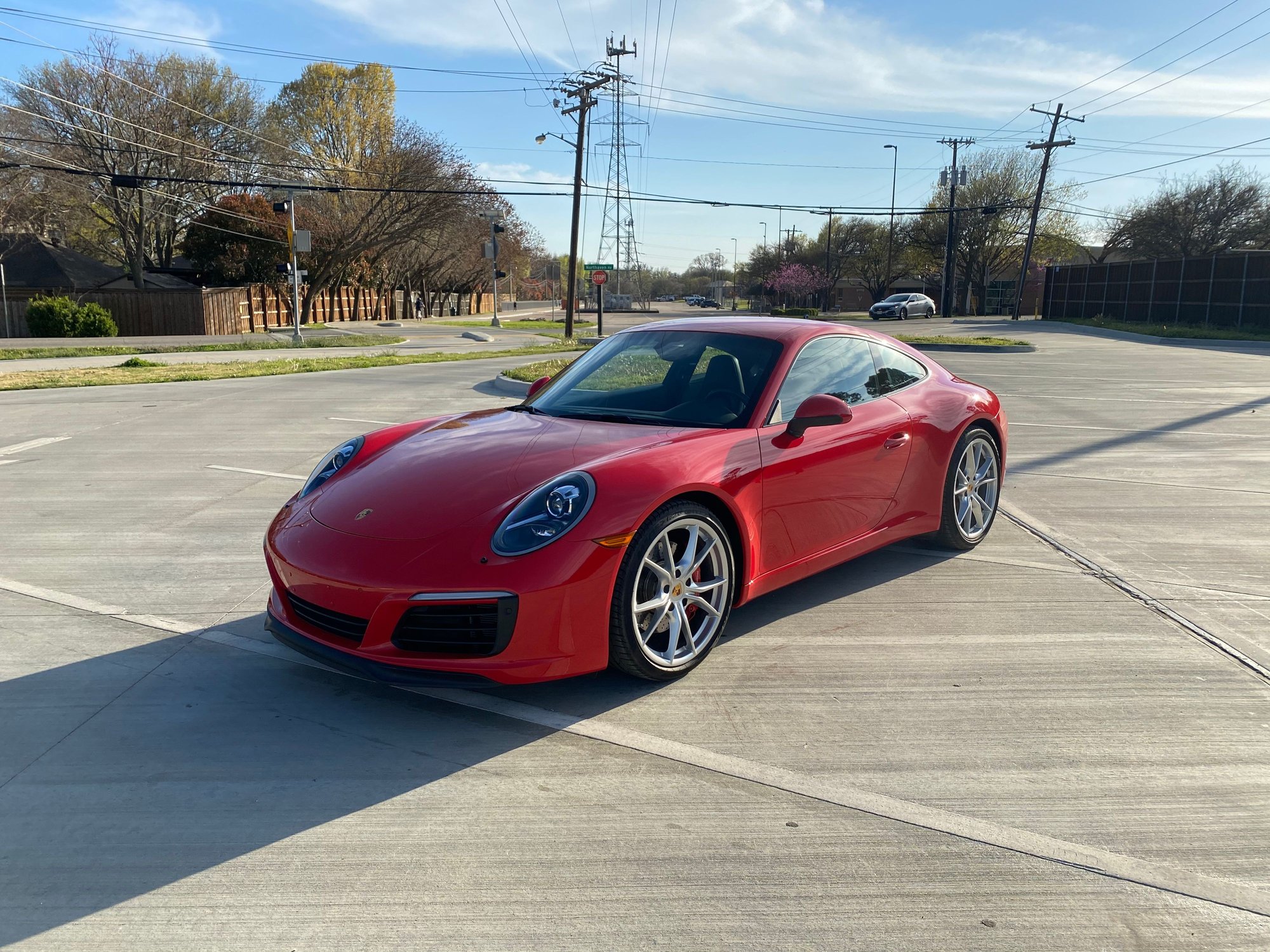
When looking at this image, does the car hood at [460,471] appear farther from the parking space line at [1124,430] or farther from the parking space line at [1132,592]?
the parking space line at [1124,430]

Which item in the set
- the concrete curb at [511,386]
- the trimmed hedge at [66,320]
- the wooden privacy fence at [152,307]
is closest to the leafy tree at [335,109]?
the wooden privacy fence at [152,307]

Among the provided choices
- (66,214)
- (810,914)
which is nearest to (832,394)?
(810,914)

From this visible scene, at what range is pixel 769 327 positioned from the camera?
4.94 metres

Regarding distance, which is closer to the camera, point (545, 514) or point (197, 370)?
point (545, 514)

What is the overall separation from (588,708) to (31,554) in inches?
164

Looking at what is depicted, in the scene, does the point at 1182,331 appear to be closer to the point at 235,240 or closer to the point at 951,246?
the point at 951,246

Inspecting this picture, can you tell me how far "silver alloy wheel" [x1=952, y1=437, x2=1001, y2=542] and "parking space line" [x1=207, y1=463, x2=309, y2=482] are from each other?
210 inches

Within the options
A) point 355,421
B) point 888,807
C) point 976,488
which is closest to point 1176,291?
point 355,421

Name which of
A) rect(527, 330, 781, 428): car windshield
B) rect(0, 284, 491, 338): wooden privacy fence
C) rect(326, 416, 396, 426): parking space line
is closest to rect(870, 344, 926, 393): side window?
rect(527, 330, 781, 428): car windshield

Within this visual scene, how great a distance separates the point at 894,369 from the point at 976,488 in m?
1.05

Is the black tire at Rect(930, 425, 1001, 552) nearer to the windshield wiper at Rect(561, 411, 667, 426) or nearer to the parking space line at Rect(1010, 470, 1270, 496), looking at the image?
the windshield wiper at Rect(561, 411, 667, 426)

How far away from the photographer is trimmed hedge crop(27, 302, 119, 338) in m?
35.2

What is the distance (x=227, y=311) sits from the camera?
43.6 metres

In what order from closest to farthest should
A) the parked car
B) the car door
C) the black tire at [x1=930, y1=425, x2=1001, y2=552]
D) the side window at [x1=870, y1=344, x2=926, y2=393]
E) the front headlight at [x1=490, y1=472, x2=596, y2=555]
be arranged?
the front headlight at [x1=490, y1=472, x2=596, y2=555] < the car door < the side window at [x1=870, y1=344, x2=926, y2=393] < the black tire at [x1=930, y1=425, x2=1001, y2=552] < the parked car
